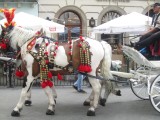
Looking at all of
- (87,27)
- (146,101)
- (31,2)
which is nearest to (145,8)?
(87,27)

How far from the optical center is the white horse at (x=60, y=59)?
8.39 m

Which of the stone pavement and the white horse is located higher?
the white horse

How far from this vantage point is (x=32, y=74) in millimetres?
8422

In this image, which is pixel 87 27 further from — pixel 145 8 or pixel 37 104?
pixel 37 104

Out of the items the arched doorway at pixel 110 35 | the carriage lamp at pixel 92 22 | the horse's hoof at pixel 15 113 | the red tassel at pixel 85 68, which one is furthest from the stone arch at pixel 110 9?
the horse's hoof at pixel 15 113

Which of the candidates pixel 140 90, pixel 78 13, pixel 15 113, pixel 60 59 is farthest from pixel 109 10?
pixel 15 113

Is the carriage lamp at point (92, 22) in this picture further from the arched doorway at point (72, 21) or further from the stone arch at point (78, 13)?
the arched doorway at point (72, 21)

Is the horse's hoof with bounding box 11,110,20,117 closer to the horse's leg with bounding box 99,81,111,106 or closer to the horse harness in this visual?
the horse harness

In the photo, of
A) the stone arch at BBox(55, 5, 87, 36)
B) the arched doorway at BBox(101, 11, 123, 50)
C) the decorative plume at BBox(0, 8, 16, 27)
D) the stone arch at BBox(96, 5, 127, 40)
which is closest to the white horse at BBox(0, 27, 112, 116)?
the decorative plume at BBox(0, 8, 16, 27)

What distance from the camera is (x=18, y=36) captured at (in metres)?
8.72

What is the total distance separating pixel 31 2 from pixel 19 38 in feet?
47.0

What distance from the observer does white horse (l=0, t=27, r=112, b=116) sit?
27.5 ft

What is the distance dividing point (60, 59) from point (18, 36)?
1.13m

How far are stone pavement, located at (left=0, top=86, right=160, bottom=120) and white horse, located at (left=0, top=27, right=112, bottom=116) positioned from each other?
262 mm
